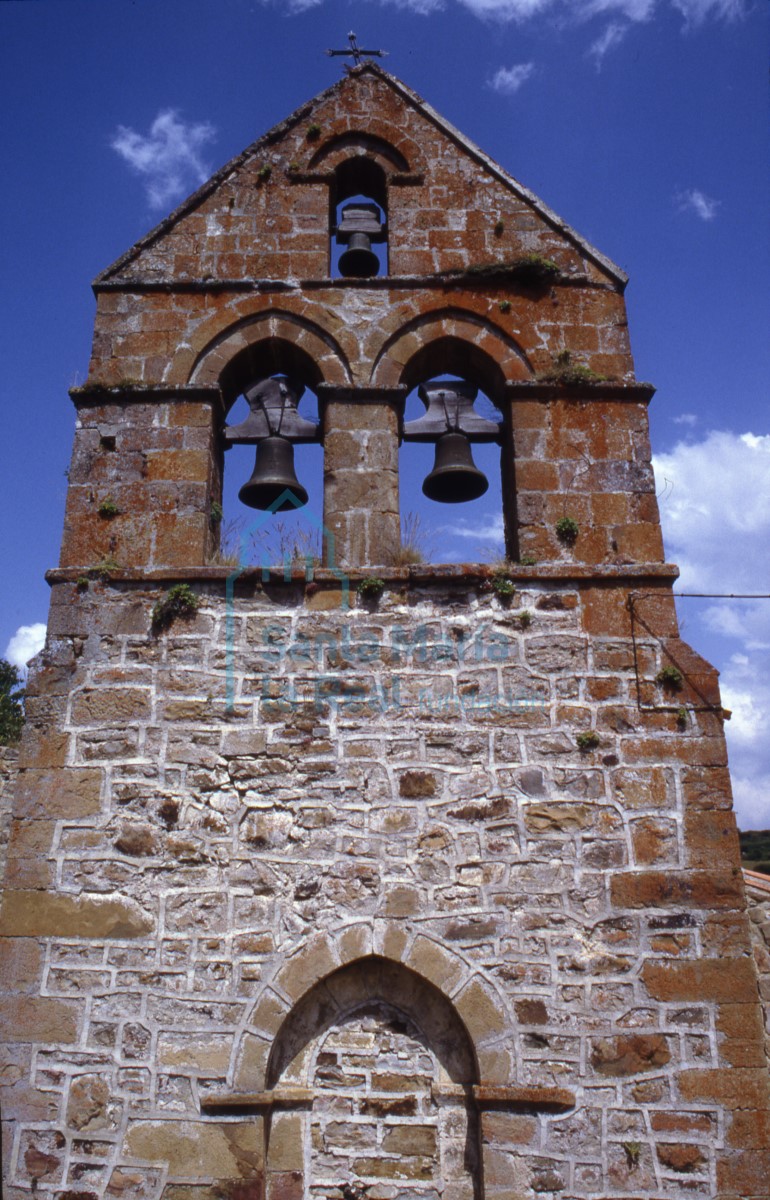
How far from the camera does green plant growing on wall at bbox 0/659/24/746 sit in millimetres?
21278

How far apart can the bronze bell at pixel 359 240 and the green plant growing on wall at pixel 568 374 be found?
164 cm

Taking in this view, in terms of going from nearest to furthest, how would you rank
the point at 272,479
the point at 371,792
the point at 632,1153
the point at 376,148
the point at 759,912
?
1. the point at 632,1153
2. the point at 371,792
3. the point at 759,912
4. the point at 272,479
5. the point at 376,148

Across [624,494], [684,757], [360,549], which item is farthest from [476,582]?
[684,757]

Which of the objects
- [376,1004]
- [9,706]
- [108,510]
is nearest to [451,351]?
[108,510]

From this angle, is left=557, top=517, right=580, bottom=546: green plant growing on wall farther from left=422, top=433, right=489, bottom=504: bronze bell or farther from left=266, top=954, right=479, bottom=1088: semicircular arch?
left=266, top=954, right=479, bottom=1088: semicircular arch

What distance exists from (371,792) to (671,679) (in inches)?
72.6

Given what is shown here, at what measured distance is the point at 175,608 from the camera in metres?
6.10

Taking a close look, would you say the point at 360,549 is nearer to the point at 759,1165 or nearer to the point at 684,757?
the point at 684,757

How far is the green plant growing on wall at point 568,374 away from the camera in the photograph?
6730 mm

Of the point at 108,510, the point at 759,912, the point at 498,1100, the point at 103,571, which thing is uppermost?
the point at 108,510

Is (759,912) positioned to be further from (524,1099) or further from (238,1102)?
(238,1102)

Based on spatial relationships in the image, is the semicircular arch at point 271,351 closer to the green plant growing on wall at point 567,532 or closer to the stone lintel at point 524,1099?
the green plant growing on wall at point 567,532

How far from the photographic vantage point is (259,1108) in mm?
5035

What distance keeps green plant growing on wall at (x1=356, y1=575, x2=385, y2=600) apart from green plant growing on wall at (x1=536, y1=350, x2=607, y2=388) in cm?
181
